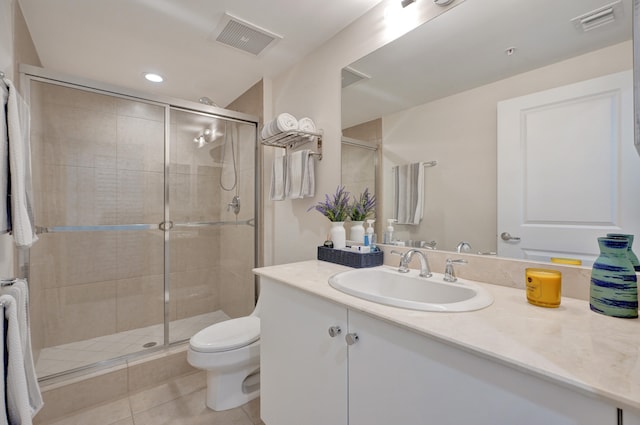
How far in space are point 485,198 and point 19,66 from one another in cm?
252

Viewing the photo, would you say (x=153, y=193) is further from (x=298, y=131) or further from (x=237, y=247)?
(x=298, y=131)

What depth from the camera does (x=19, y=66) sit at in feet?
5.08

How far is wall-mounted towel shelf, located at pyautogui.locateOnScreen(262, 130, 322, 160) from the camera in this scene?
1.81m

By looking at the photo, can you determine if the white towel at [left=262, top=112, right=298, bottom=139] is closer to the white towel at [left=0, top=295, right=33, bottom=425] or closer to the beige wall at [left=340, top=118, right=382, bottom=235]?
the beige wall at [left=340, top=118, right=382, bottom=235]

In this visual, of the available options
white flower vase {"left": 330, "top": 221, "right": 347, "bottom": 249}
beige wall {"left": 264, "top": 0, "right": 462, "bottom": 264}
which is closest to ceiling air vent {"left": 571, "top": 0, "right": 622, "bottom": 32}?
beige wall {"left": 264, "top": 0, "right": 462, "bottom": 264}

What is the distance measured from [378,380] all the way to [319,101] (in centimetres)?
167

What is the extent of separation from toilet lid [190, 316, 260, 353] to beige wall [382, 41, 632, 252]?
41.6 inches

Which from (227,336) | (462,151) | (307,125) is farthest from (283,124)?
(227,336)

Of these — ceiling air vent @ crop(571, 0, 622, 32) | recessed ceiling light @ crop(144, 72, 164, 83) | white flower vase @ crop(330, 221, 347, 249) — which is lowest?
white flower vase @ crop(330, 221, 347, 249)

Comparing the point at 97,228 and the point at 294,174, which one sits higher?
the point at 294,174

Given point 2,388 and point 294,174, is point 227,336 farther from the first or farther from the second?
point 294,174

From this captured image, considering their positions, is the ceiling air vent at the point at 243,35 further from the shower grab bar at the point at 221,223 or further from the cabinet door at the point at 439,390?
the cabinet door at the point at 439,390

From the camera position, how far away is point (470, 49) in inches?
47.9

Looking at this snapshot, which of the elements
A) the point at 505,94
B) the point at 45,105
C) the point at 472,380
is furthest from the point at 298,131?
the point at 45,105
